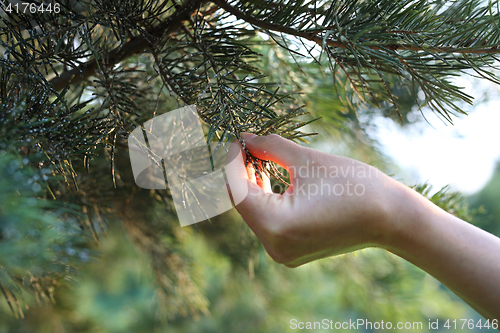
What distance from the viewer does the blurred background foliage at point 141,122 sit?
0.12 metres

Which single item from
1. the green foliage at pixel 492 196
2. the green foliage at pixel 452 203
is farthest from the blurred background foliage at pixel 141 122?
the green foliage at pixel 492 196

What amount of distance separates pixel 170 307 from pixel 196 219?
0.63 feet

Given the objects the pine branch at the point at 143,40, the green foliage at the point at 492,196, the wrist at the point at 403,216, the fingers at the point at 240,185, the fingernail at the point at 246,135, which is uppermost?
the pine branch at the point at 143,40

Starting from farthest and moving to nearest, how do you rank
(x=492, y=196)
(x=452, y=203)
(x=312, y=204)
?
(x=492, y=196) → (x=452, y=203) → (x=312, y=204)

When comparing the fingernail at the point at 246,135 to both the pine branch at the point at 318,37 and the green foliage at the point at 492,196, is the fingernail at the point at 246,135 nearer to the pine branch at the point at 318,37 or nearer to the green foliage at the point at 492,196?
the pine branch at the point at 318,37

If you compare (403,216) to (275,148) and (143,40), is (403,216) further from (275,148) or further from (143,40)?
(143,40)

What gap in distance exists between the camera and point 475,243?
0.14m

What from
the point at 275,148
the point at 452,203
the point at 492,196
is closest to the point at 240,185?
the point at 275,148

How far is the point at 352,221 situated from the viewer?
0.13 meters

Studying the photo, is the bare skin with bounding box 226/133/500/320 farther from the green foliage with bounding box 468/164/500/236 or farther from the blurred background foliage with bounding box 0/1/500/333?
the green foliage with bounding box 468/164/500/236

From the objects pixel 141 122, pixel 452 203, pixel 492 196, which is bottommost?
pixel 492 196

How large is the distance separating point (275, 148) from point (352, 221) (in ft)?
0.17

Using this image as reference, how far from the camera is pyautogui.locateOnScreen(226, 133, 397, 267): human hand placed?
131mm

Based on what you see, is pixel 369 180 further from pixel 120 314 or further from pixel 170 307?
pixel 120 314
